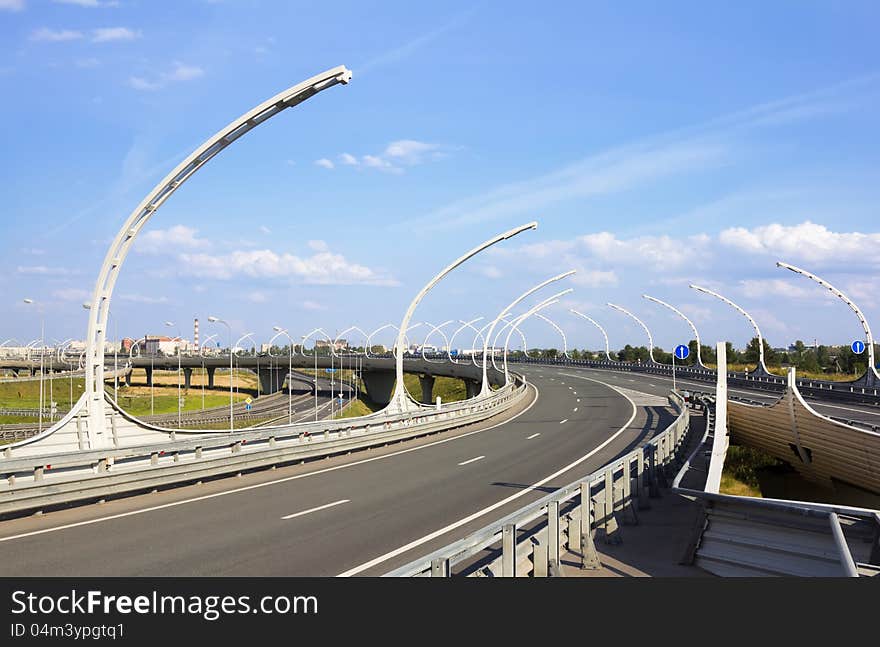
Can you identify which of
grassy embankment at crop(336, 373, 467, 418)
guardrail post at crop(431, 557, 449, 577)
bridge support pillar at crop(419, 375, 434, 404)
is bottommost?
grassy embankment at crop(336, 373, 467, 418)

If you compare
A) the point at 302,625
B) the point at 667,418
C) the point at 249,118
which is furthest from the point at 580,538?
the point at 667,418

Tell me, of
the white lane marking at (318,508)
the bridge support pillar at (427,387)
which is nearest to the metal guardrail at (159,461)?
the white lane marking at (318,508)

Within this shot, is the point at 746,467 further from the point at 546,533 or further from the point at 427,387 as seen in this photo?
the point at 427,387

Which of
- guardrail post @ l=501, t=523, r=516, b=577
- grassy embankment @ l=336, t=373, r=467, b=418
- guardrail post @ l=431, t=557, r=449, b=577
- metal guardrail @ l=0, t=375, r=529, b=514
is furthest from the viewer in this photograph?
grassy embankment @ l=336, t=373, r=467, b=418

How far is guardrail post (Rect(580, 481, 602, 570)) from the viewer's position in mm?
9531

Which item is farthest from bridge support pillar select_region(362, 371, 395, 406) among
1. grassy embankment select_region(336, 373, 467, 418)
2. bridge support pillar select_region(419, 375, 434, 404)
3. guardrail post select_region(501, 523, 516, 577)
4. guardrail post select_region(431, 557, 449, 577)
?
guardrail post select_region(431, 557, 449, 577)

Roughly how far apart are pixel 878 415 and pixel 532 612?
38.1 metres

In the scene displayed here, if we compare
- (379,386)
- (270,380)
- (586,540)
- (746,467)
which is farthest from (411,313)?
(270,380)

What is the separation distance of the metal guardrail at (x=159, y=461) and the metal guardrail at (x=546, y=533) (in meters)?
8.27

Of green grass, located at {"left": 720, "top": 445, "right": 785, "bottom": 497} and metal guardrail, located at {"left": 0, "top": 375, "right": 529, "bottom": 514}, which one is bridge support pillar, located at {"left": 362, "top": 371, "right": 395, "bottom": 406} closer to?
green grass, located at {"left": 720, "top": 445, "right": 785, "bottom": 497}

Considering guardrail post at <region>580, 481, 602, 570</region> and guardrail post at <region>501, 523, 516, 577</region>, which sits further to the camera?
guardrail post at <region>580, 481, 602, 570</region>

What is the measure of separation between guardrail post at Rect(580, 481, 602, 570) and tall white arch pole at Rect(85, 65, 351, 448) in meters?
11.7

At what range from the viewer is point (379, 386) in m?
127

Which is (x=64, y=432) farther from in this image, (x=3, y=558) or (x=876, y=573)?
(x=876, y=573)
